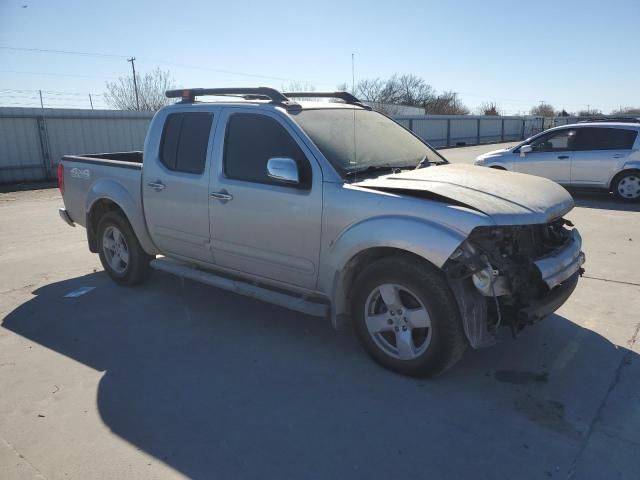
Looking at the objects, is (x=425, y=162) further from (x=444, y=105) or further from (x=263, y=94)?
(x=444, y=105)

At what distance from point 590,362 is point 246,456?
2.64 metres

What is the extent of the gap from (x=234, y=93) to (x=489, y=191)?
2.48 m

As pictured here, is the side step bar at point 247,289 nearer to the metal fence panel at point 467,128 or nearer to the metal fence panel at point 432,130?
the metal fence panel at point 467,128

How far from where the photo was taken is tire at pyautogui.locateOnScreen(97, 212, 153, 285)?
5.59 meters

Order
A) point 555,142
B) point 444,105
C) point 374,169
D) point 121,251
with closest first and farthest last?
point 374,169 → point 121,251 → point 555,142 → point 444,105

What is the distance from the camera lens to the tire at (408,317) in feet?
11.0

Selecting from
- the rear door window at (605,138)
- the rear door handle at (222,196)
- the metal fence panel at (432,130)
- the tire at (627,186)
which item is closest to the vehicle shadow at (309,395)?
the rear door handle at (222,196)

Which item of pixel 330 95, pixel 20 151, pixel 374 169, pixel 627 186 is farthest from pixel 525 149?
pixel 20 151

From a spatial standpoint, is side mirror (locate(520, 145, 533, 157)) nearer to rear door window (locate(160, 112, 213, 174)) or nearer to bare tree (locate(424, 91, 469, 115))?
rear door window (locate(160, 112, 213, 174))

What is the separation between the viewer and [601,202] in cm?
1093

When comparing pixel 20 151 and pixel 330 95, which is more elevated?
pixel 330 95

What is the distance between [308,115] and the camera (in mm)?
4293

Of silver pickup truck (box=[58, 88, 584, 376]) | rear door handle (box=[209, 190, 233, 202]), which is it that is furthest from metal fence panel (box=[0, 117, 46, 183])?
rear door handle (box=[209, 190, 233, 202])

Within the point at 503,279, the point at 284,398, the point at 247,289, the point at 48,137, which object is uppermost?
the point at 48,137
